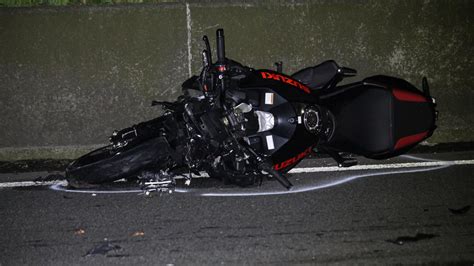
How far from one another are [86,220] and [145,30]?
8.88 ft

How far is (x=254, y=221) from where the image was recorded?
15.1 feet

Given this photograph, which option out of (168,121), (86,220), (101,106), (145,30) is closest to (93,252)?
(86,220)

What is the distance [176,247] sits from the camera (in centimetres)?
421

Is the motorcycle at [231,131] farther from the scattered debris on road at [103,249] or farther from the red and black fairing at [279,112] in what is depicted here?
the scattered debris on road at [103,249]

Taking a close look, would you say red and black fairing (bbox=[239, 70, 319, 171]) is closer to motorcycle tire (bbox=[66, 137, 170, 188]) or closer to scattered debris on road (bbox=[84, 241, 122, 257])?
motorcycle tire (bbox=[66, 137, 170, 188])

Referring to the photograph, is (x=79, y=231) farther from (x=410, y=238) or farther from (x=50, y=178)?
(x=410, y=238)

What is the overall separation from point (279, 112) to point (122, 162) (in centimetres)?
160

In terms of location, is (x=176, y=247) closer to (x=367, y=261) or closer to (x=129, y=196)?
(x=129, y=196)

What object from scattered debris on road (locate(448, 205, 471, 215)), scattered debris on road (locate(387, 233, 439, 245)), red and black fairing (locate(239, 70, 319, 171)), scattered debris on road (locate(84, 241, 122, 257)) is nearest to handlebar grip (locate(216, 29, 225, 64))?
red and black fairing (locate(239, 70, 319, 171))

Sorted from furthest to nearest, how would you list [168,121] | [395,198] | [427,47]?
[427,47]
[395,198]
[168,121]

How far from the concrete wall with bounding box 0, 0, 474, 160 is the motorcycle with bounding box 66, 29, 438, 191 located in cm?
158

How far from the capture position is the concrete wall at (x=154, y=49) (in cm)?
595

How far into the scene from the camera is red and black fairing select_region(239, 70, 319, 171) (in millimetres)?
4426

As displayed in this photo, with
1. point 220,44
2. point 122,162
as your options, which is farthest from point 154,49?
point 220,44
